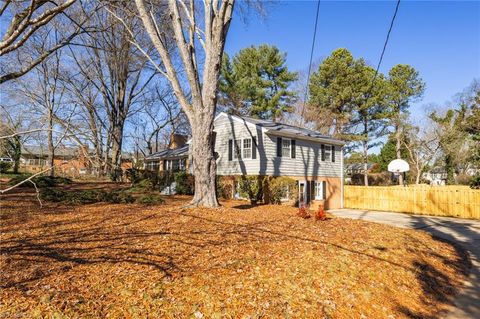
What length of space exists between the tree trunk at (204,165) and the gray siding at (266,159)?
736 cm

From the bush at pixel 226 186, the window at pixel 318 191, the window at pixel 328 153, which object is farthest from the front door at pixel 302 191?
the bush at pixel 226 186

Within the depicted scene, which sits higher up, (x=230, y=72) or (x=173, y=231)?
(x=230, y=72)

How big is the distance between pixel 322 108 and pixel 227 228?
2727 cm

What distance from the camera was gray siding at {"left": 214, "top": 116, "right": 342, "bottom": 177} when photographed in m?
16.9

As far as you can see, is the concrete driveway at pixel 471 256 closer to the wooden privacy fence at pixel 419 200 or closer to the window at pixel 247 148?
the wooden privacy fence at pixel 419 200

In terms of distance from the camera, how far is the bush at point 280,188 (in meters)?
15.6

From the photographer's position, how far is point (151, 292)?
12.4 ft

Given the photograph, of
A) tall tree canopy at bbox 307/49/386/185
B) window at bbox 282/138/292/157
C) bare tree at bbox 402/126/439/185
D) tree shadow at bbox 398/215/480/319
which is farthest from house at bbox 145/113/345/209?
bare tree at bbox 402/126/439/185

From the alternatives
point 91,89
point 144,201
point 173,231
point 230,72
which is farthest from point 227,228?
point 230,72

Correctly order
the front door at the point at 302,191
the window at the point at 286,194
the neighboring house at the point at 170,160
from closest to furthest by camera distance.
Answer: the window at the point at 286,194
the front door at the point at 302,191
the neighboring house at the point at 170,160

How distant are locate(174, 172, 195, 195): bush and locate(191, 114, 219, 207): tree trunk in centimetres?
788

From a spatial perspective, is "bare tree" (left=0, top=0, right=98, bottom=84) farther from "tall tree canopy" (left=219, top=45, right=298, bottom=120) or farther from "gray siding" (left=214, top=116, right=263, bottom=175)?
"tall tree canopy" (left=219, top=45, right=298, bottom=120)

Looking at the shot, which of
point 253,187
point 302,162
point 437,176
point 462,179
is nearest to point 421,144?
point 462,179

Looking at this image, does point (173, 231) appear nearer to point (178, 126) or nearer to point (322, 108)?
point (322, 108)
